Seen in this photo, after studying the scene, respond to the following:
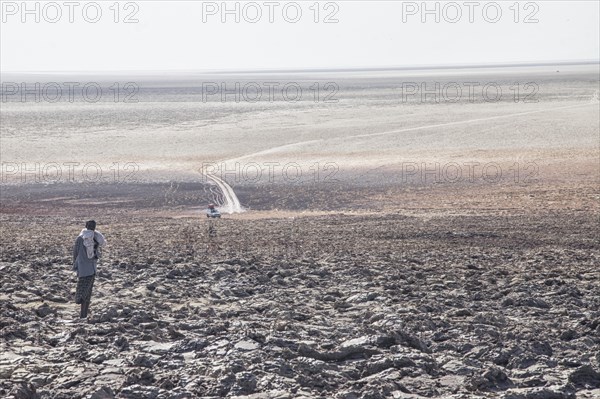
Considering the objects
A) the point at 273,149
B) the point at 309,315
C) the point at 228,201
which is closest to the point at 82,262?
the point at 309,315

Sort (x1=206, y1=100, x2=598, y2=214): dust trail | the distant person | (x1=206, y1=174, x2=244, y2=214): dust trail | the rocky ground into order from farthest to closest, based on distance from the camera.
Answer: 1. (x1=206, y1=100, x2=598, y2=214): dust trail
2. (x1=206, y1=174, x2=244, y2=214): dust trail
3. the distant person
4. the rocky ground

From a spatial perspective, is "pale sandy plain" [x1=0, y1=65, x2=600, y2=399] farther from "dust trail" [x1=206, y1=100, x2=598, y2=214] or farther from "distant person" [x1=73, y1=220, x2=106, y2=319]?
"dust trail" [x1=206, y1=100, x2=598, y2=214]

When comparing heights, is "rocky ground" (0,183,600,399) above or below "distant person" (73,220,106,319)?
below

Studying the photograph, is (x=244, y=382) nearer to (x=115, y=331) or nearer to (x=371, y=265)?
(x=115, y=331)

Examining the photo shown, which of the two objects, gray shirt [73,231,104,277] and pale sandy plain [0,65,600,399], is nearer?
pale sandy plain [0,65,600,399]

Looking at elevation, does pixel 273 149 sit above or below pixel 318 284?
above

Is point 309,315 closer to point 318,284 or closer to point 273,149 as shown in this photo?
point 318,284

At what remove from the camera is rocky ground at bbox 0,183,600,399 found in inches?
355

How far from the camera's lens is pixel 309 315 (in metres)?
11.7

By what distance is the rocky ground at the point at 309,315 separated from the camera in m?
9.02

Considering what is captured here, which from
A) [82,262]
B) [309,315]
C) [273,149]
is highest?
[273,149]

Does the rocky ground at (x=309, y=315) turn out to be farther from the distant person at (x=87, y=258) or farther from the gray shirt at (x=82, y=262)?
the gray shirt at (x=82, y=262)

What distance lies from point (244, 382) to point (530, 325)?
13.2 feet

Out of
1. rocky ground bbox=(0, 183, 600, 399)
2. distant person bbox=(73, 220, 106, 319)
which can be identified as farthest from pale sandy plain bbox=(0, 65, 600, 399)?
distant person bbox=(73, 220, 106, 319)
